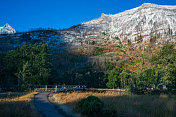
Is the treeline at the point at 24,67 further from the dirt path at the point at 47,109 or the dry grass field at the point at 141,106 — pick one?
the dry grass field at the point at 141,106

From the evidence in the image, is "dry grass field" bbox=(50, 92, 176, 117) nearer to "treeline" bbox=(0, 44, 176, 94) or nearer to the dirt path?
the dirt path

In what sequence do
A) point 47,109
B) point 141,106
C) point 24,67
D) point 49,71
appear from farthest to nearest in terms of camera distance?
point 49,71
point 24,67
point 141,106
point 47,109

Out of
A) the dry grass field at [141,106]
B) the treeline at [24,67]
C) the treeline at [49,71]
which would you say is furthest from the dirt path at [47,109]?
the treeline at [24,67]

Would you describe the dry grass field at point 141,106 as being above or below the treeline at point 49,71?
below

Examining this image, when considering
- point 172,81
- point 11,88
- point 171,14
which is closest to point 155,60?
point 172,81

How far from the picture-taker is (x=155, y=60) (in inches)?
1123

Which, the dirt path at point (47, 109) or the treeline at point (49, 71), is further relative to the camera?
the treeline at point (49, 71)

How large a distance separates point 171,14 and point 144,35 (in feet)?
131

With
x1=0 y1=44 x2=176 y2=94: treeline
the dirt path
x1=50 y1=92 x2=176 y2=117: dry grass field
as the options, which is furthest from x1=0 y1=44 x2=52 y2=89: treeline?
x1=50 y1=92 x2=176 y2=117: dry grass field

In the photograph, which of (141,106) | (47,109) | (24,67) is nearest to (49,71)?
(24,67)

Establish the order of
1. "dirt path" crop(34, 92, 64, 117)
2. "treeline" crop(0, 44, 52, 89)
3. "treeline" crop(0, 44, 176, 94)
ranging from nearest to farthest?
"dirt path" crop(34, 92, 64, 117) → "treeline" crop(0, 44, 176, 94) → "treeline" crop(0, 44, 52, 89)

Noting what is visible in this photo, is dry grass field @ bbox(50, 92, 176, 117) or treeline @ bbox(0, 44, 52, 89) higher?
treeline @ bbox(0, 44, 52, 89)

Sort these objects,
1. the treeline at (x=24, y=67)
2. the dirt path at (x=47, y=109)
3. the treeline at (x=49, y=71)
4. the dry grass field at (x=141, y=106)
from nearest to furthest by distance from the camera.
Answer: the dry grass field at (x=141, y=106)
the dirt path at (x=47, y=109)
the treeline at (x=49, y=71)
the treeline at (x=24, y=67)

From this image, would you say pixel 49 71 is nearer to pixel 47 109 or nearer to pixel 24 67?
pixel 24 67
